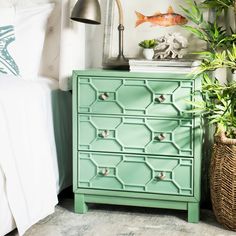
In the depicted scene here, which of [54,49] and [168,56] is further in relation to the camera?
[54,49]

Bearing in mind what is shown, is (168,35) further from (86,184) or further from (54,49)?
(86,184)

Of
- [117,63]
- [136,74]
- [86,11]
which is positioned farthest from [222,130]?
[86,11]

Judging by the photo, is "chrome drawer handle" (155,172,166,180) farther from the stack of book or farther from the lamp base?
the lamp base

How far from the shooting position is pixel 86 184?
2.58 meters

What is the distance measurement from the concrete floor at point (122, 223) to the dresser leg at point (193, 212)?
28mm

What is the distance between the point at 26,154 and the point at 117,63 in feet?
2.73

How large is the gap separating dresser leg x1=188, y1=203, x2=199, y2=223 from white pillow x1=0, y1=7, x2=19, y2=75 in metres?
1.17

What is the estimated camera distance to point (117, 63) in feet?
9.21

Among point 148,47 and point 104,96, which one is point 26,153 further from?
point 148,47

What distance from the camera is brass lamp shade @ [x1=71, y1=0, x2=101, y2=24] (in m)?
2.48

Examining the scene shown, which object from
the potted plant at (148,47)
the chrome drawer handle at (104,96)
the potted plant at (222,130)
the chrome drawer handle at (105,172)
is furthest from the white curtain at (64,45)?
the potted plant at (222,130)

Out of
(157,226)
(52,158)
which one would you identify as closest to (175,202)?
(157,226)

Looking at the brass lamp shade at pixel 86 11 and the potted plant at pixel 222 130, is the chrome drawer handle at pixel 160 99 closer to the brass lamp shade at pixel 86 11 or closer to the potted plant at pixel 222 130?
the potted plant at pixel 222 130

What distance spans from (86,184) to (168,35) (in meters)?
0.88
